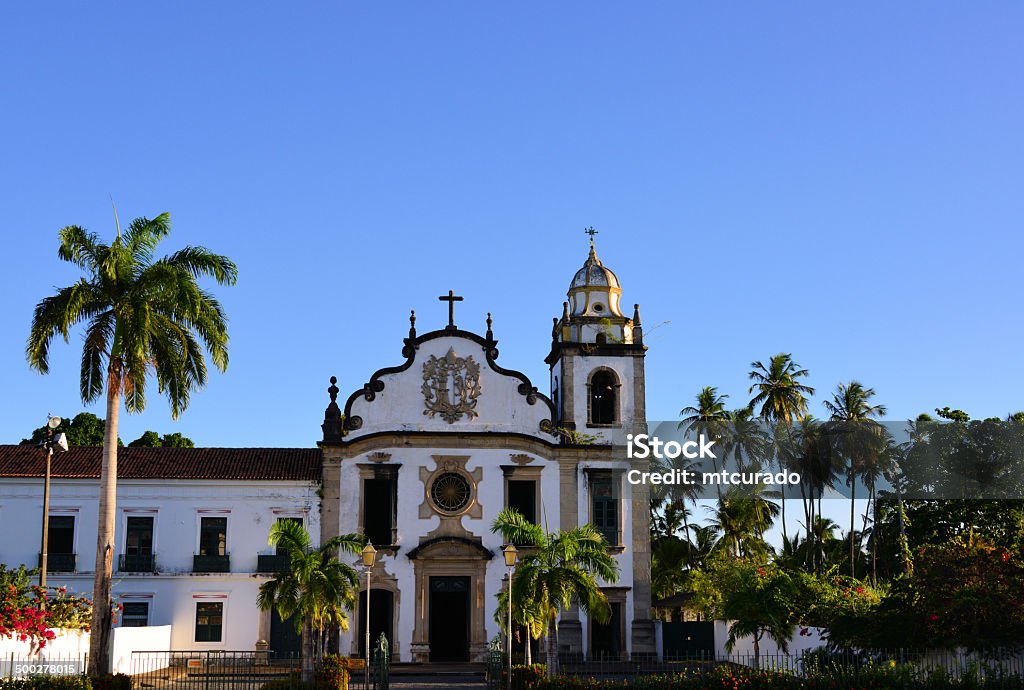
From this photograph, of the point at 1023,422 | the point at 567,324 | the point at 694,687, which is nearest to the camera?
the point at 694,687

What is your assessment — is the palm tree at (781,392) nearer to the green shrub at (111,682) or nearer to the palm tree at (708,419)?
the palm tree at (708,419)

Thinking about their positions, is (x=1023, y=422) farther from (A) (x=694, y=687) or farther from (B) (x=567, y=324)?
(A) (x=694, y=687)

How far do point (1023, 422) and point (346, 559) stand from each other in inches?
1026

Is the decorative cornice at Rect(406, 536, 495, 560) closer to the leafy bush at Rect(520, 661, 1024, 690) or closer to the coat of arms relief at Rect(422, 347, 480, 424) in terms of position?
the coat of arms relief at Rect(422, 347, 480, 424)

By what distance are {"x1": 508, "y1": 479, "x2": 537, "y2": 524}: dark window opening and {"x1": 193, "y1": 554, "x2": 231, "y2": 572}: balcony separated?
29.9 ft

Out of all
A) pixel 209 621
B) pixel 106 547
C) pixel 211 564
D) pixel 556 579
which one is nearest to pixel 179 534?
pixel 211 564

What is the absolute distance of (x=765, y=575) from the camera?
97.6 ft

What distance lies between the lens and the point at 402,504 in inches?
1437

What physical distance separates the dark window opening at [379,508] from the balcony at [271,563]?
Answer: 267cm

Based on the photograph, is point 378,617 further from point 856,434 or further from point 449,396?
point 856,434

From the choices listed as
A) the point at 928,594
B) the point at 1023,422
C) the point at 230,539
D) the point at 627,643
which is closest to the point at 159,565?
the point at 230,539

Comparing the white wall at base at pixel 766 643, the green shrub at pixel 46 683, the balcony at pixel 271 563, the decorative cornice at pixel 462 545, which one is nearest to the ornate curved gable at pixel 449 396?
the decorative cornice at pixel 462 545

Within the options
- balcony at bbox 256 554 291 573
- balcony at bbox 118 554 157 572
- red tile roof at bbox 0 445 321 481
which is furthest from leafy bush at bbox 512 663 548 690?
balcony at bbox 118 554 157 572

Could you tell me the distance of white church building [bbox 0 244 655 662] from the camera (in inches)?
1411
